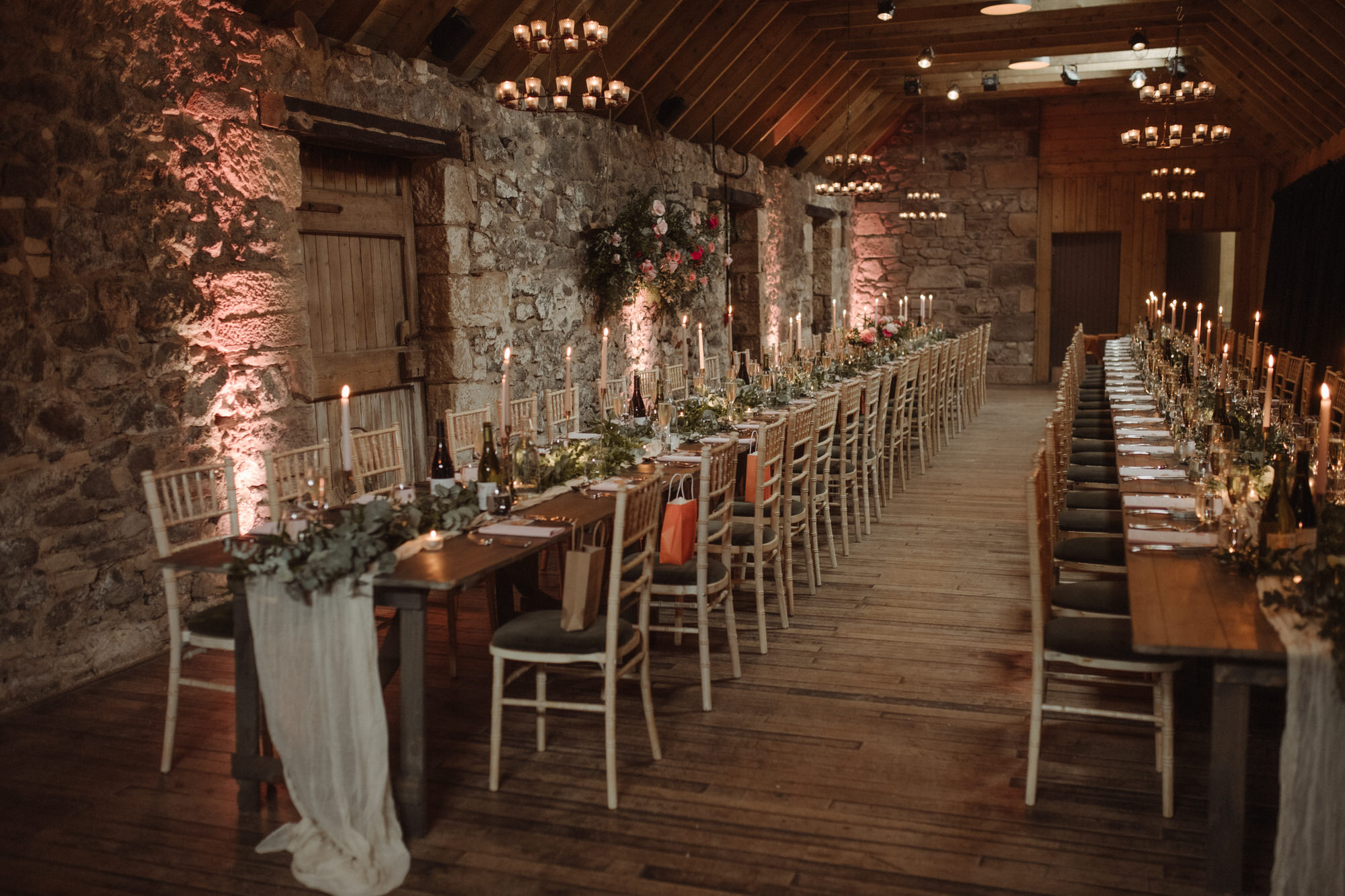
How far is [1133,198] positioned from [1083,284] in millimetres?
1361

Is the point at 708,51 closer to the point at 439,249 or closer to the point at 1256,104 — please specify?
the point at 439,249

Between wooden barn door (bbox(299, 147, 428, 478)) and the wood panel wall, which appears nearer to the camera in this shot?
wooden barn door (bbox(299, 147, 428, 478))

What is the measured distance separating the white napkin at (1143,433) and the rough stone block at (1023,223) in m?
10.6

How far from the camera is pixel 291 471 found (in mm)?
4410

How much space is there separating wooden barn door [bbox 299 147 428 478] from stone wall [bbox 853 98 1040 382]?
10987 millimetres

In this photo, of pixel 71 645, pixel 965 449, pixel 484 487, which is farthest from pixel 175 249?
pixel 965 449

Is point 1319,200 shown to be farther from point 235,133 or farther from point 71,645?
point 71,645

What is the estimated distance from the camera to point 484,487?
372 cm

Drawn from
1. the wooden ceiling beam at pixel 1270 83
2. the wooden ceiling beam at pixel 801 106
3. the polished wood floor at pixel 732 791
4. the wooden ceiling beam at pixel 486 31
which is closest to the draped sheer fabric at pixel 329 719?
the polished wood floor at pixel 732 791

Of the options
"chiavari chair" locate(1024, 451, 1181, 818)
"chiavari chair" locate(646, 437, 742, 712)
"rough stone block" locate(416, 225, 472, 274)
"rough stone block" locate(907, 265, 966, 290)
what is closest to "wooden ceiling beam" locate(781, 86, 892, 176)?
"rough stone block" locate(907, 265, 966, 290)

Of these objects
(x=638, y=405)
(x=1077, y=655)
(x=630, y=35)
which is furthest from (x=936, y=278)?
(x=1077, y=655)

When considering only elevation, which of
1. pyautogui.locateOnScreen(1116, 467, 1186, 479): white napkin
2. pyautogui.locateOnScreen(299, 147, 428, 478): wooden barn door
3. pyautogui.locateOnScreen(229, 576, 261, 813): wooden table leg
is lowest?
pyautogui.locateOnScreen(229, 576, 261, 813): wooden table leg

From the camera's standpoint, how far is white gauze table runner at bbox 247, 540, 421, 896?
2.92 meters

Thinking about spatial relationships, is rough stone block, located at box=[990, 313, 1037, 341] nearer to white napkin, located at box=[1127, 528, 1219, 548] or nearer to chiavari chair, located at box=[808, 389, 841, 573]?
chiavari chair, located at box=[808, 389, 841, 573]
